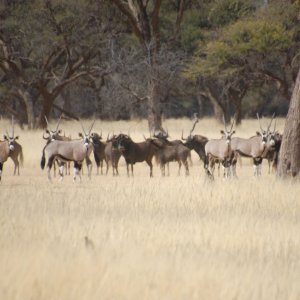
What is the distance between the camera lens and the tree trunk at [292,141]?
15.3m

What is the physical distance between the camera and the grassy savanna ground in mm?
5941

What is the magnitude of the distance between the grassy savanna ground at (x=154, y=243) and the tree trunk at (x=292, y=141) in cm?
178

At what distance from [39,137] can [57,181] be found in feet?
31.2

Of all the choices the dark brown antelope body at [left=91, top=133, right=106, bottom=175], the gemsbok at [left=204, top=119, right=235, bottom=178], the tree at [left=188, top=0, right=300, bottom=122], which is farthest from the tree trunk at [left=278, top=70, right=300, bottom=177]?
the tree at [left=188, top=0, right=300, bottom=122]

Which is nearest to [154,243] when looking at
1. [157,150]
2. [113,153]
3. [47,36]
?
[157,150]

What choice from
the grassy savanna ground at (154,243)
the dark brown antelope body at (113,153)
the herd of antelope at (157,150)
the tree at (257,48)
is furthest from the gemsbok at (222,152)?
the tree at (257,48)

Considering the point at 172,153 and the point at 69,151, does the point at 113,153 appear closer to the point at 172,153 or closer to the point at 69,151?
the point at 172,153

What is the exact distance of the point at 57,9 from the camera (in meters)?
34.1

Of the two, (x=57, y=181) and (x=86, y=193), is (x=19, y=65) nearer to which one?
(x=57, y=181)

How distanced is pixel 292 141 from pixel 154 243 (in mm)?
8050

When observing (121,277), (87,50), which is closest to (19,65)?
(87,50)

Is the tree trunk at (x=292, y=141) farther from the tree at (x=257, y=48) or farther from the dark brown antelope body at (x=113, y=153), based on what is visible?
the tree at (x=257, y=48)

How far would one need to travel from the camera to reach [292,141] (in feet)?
50.5

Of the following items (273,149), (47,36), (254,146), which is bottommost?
(273,149)
